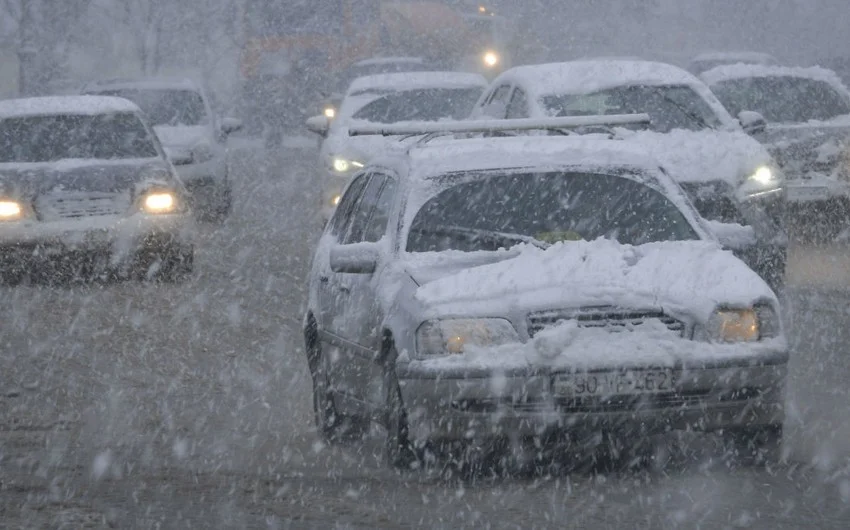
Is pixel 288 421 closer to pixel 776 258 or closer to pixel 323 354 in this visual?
pixel 323 354

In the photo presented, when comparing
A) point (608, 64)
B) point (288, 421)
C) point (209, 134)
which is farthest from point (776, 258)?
point (209, 134)

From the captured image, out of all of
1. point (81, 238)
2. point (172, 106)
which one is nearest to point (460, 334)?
point (81, 238)

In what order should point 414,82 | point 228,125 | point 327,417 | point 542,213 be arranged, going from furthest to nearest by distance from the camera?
point 228,125
point 414,82
point 327,417
point 542,213

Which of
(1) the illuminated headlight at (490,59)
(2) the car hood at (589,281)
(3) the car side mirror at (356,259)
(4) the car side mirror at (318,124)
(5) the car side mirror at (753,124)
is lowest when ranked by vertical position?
(2) the car hood at (589,281)

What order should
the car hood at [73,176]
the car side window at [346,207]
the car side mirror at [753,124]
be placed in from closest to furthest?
1. the car side window at [346,207]
2. the car side mirror at [753,124]
3. the car hood at [73,176]

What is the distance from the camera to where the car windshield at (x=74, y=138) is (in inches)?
590

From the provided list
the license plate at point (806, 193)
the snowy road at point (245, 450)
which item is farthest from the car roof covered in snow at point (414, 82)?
the snowy road at point (245, 450)

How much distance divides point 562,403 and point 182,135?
14489mm

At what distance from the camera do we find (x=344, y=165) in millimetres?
16797

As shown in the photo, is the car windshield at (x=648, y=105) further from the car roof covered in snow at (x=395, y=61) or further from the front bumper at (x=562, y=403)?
the car roof covered in snow at (x=395, y=61)

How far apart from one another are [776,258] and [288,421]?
446 centimetres

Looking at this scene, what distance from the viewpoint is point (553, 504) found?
20.6 feet

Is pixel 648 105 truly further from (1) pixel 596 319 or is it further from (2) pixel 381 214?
(1) pixel 596 319

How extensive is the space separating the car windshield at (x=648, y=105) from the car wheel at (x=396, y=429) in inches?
255
